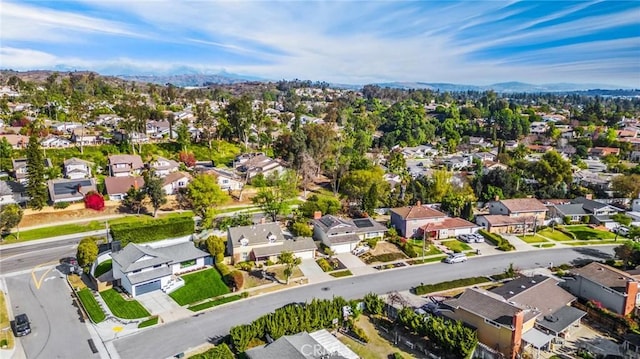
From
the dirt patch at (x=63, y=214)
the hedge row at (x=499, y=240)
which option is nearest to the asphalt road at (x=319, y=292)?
the hedge row at (x=499, y=240)

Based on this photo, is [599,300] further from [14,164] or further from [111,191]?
[14,164]

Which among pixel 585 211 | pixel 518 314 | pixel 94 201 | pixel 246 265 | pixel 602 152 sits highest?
pixel 602 152

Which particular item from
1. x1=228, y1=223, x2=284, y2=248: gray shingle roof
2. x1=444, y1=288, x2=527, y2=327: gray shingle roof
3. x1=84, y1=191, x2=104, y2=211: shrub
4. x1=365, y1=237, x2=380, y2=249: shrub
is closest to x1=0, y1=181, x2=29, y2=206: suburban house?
x1=84, y1=191, x2=104, y2=211: shrub

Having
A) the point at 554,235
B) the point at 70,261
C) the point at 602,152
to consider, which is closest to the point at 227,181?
the point at 70,261

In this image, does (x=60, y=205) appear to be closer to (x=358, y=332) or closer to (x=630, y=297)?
(x=358, y=332)

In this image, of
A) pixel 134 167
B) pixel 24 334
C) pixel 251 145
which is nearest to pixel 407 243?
pixel 24 334

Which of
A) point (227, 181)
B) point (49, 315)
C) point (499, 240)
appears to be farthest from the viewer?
point (227, 181)

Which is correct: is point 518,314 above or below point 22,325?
above
